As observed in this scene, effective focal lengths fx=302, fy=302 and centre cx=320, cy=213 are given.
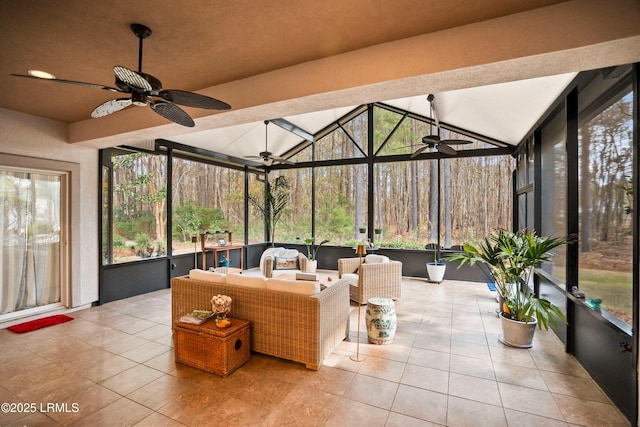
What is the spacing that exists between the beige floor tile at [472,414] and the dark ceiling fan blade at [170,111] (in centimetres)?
321

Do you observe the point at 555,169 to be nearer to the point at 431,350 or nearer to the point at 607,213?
the point at 607,213

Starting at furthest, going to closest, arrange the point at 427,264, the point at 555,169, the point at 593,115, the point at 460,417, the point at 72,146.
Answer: the point at 427,264, the point at 72,146, the point at 555,169, the point at 593,115, the point at 460,417

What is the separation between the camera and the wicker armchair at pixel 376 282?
4727 mm

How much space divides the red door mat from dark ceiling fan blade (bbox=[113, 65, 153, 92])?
370 centimetres

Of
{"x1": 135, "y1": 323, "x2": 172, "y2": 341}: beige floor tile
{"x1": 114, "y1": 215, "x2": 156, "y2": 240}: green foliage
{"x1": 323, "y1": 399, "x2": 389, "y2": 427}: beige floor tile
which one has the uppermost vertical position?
{"x1": 114, "y1": 215, "x2": 156, "y2": 240}: green foliage

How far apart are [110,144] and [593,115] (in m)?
6.13

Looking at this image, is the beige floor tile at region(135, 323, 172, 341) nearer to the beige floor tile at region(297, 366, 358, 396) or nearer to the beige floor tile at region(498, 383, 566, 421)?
the beige floor tile at region(297, 366, 358, 396)

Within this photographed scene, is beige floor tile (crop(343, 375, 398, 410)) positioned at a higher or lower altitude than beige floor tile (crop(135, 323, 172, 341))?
higher

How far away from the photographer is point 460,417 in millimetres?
2178

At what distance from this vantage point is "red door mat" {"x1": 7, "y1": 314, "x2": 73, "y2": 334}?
151 inches

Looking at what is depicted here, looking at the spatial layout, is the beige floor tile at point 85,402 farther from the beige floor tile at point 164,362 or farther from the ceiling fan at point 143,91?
the ceiling fan at point 143,91

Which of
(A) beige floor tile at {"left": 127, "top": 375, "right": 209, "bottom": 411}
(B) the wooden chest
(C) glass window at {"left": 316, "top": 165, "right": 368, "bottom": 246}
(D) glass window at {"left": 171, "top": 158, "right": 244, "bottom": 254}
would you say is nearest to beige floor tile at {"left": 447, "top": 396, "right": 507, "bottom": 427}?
(B) the wooden chest

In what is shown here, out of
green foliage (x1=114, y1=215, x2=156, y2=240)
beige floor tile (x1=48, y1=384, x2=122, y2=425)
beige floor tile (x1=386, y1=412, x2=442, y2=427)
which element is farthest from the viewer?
green foliage (x1=114, y1=215, x2=156, y2=240)

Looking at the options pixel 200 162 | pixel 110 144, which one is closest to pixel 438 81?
pixel 110 144
